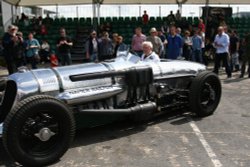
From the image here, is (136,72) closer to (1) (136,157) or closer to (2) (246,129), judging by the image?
(1) (136,157)

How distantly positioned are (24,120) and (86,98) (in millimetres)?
999

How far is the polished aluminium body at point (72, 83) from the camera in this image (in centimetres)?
459

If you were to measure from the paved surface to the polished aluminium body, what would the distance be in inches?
26.2

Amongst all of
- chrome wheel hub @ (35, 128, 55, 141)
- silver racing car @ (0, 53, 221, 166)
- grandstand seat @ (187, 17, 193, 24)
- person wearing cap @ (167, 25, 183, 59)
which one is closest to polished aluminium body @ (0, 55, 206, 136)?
silver racing car @ (0, 53, 221, 166)

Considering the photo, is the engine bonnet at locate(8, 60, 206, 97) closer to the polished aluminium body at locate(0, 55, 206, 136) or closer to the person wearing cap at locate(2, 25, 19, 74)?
the polished aluminium body at locate(0, 55, 206, 136)

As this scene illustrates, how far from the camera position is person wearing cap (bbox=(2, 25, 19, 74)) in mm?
10547

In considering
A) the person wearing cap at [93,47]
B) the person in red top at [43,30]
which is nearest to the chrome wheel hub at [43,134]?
the person wearing cap at [93,47]

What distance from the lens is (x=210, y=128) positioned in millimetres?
5664

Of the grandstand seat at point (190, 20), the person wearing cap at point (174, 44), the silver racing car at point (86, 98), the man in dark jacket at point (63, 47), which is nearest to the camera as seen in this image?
the silver racing car at point (86, 98)

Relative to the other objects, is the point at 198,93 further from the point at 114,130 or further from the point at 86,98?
the point at 86,98

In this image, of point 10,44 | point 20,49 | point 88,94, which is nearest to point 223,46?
point 20,49

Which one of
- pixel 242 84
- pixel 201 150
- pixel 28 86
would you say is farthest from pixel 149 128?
pixel 242 84

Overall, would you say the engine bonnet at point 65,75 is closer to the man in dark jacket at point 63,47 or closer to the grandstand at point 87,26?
the man in dark jacket at point 63,47

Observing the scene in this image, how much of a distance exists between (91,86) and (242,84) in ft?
19.7
